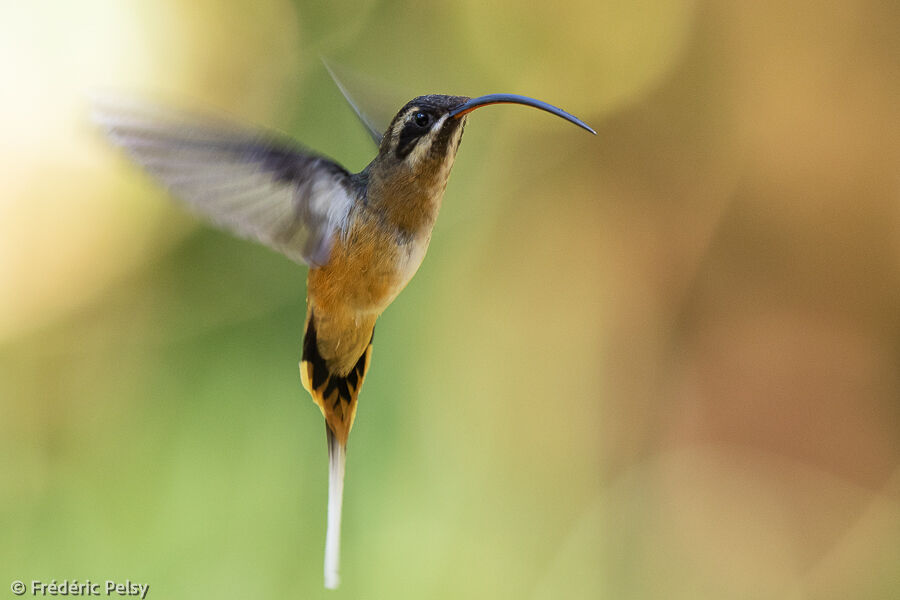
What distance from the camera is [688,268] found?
1799 millimetres

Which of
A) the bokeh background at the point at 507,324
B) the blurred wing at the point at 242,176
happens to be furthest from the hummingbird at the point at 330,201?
the bokeh background at the point at 507,324

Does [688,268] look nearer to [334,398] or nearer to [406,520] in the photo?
[406,520]

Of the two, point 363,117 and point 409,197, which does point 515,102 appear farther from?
point 363,117

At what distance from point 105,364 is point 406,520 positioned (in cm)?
55

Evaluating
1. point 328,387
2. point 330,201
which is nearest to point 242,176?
point 330,201

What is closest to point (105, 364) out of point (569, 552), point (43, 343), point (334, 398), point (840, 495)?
point (43, 343)

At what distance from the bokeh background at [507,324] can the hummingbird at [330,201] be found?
0.78m

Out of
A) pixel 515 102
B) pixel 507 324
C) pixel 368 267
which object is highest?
pixel 515 102

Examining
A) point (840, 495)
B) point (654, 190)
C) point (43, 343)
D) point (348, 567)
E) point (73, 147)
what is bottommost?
point (348, 567)

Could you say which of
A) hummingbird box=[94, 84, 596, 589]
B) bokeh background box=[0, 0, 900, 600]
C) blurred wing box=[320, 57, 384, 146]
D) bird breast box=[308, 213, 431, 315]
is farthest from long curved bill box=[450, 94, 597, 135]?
bokeh background box=[0, 0, 900, 600]

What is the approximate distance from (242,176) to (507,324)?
1282mm

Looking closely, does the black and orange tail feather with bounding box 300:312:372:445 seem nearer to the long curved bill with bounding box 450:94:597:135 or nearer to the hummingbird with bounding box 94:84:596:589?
the hummingbird with bounding box 94:84:596:589

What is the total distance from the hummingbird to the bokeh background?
78cm

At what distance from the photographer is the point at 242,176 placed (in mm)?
490
